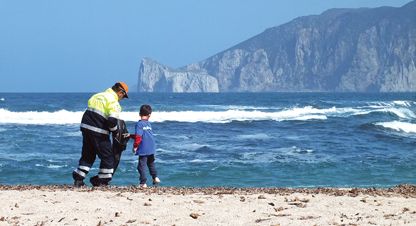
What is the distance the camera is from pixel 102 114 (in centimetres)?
1022

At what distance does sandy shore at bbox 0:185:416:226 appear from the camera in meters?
7.97

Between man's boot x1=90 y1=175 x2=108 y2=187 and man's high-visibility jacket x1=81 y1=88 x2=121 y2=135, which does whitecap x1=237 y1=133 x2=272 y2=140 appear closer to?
man's boot x1=90 y1=175 x2=108 y2=187

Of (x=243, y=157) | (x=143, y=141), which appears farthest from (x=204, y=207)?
(x=243, y=157)

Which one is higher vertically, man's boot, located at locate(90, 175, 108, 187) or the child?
the child

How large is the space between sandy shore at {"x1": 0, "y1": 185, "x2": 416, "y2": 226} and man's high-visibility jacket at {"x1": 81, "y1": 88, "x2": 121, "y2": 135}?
30.7 inches

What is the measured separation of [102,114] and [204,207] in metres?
2.24

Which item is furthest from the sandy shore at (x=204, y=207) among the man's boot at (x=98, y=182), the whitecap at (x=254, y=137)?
the whitecap at (x=254, y=137)

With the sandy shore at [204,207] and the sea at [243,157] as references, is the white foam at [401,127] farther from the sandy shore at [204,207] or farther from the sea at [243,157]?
the sandy shore at [204,207]

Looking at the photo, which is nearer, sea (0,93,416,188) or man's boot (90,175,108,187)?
man's boot (90,175,108,187)

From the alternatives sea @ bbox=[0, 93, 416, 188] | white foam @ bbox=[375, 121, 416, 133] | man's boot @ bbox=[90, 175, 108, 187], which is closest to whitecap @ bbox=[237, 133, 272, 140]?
sea @ bbox=[0, 93, 416, 188]

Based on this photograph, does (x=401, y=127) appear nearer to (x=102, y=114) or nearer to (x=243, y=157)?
(x=243, y=157)

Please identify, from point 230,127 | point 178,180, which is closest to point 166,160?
point 178,180

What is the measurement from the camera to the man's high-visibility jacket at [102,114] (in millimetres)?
10172

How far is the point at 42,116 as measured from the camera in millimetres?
46906
